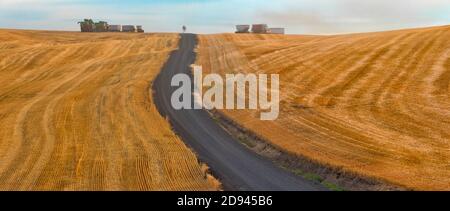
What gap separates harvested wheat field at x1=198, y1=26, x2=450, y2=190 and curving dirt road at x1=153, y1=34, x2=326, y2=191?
1.97 metres

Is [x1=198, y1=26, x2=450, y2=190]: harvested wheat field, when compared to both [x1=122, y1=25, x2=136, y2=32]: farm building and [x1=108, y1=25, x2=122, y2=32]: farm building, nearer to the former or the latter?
[x1=122, y1=25, x2=136, y2=32]: farm building

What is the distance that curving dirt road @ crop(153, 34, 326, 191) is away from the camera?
20.5 m

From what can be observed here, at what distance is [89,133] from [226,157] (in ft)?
27.9

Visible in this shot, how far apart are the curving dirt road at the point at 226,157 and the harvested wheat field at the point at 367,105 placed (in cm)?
197

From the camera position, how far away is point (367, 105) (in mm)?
32938

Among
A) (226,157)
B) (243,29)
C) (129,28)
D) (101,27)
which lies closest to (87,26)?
(101,27)

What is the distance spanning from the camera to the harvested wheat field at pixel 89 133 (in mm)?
20516

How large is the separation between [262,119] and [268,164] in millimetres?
8336

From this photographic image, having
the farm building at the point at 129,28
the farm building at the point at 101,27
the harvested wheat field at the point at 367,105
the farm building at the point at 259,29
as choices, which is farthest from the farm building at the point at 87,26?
the harvested wheat field at the point at 367,105

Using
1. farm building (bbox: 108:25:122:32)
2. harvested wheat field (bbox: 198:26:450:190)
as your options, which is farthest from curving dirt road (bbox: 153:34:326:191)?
farm building (bbox: 108:25:122:32)

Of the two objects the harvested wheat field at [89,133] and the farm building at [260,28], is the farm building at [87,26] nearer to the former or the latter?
the farm building at [260,28]

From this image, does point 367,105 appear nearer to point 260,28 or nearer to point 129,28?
point 260,28
